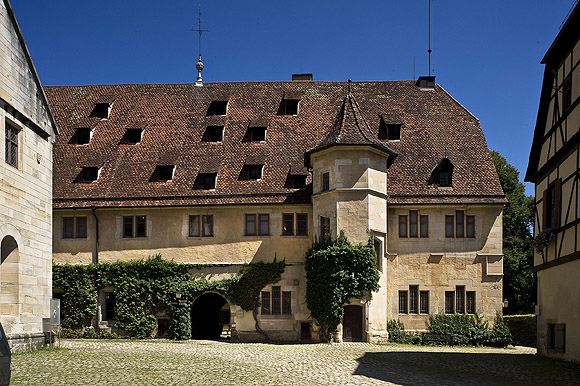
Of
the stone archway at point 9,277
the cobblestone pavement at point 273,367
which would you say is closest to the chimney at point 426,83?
the cobblestone pavement at point 273,367

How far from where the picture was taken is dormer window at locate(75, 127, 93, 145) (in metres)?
37.1

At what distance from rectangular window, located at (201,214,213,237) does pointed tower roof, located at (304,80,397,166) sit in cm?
557

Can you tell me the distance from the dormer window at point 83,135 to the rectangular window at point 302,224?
12030mm

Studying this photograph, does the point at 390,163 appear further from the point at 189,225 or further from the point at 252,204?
the point at 189,225

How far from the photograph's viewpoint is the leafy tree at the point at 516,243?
49625 millimetres

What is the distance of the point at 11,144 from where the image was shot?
22625mm

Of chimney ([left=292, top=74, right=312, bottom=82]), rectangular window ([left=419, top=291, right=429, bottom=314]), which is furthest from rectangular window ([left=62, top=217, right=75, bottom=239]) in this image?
rectangular window ([left=419, top=291, right=429, bottom=314])

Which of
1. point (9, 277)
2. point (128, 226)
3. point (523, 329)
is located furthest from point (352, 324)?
point (9, 277)

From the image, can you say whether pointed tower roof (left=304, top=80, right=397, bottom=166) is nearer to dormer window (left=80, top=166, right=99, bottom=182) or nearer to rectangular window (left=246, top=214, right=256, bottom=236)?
rectangular window (left=246, top=214, right=256, bottom=236)

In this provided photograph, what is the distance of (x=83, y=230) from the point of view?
3475cm

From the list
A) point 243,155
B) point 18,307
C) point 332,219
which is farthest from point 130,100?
point 18,307

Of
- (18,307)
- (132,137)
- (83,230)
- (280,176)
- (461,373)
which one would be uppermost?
(132,137)

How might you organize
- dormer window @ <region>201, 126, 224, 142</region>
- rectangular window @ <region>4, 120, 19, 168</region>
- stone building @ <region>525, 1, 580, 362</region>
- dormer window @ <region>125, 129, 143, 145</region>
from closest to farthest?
stone building @ <region>525, 1, 580, 362</region> < rectangular window @ <region>4, 120, 19, 168</region> < dormer window @ <region>201, 126, 224, 142</region> < dormer window @ <region>125, 129, 143, 145</region>

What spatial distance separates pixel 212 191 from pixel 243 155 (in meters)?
2.79
